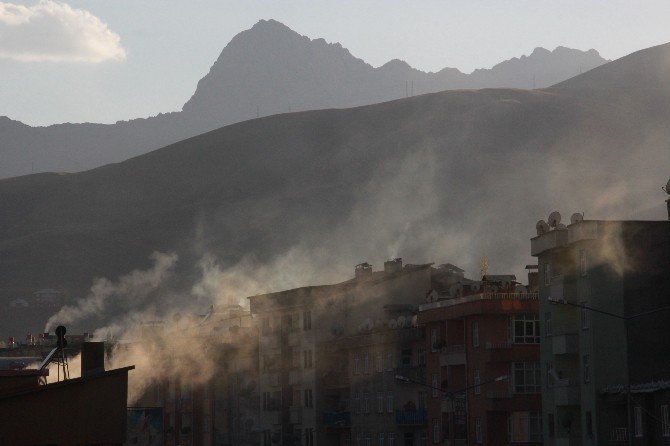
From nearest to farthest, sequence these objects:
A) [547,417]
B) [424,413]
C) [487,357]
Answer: [547,417]
[487,357]
[424,413]

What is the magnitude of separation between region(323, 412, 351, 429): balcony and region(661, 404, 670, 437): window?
64721 millimetres

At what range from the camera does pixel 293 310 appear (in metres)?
160

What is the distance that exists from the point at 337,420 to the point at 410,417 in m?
18.4

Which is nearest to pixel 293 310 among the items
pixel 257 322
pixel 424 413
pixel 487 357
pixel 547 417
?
pixel 257 322

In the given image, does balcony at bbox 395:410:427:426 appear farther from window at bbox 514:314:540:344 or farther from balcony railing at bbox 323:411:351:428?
window at bbox 514:314:540:344

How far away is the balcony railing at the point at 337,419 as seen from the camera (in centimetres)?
14438

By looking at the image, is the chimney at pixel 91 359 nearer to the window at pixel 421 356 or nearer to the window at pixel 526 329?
the window at pixel 526 329

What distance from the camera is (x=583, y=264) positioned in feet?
320

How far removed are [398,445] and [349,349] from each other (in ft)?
58.0

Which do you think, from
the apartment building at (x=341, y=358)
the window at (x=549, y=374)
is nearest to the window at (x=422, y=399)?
the apartment building at (x=341, y=358)

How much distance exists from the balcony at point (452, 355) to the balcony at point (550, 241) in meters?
15.8

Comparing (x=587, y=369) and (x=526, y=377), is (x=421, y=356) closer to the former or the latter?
(x=526, y=377)

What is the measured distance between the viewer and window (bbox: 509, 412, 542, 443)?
11150cm

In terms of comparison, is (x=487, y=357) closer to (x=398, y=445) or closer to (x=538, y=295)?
(x=538, y=295)
